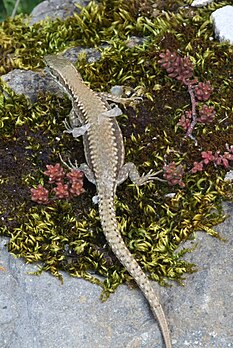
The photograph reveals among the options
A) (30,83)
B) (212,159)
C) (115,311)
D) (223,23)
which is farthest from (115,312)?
(223,23)

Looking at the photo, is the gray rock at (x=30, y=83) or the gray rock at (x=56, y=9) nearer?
the gray rock at (x=30, y=83)

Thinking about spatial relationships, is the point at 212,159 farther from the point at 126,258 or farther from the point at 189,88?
the point at 126,258

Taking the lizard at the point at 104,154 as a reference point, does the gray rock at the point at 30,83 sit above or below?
below

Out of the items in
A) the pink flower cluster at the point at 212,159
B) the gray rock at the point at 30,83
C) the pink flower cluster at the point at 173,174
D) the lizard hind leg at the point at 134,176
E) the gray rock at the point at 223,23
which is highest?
the gray rock at the point at 223,23

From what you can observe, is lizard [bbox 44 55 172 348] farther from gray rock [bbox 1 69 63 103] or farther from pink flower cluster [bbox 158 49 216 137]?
pink flower cluster [bbox 158 49 216 137]

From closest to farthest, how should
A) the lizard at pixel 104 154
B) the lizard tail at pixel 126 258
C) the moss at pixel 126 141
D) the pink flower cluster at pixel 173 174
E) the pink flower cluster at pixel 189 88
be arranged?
the lizard tail at pixel 126 258 < the lizard at pixel 104 154 < the moss at pixel 126 141 < the pink flower cluster at pixel 173 174 < the pink flower cluster at pixel 189 88

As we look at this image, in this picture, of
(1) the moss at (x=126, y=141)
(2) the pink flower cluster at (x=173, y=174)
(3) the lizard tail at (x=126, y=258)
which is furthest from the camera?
(2) the pink flower cluster at (x=173, y=174)

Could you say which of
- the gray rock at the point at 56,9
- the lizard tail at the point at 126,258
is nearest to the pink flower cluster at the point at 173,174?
the lizard tail at the point at 126,258

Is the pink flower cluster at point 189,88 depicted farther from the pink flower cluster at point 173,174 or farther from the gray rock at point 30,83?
the gray rock at point 30,83
